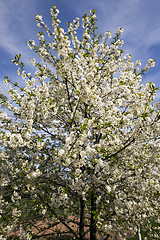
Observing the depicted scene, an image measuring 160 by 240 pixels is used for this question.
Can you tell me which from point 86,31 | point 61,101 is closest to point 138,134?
point 61,101

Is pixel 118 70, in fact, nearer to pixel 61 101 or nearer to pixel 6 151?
pixel 61 101

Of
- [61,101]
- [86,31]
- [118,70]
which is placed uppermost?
[86,31]

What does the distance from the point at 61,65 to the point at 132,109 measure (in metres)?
3.02

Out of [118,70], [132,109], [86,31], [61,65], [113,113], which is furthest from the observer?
[118,70]

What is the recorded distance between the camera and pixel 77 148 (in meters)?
4.31

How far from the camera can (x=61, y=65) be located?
17.7ft

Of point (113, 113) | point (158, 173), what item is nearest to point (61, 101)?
point (113, 113)

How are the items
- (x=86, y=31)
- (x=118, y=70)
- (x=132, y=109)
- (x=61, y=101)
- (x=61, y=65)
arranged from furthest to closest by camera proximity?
(x=118, y=70), (x=86, y=31), (x=61, y=101), (x=61, y=65), (x=132, y=109)

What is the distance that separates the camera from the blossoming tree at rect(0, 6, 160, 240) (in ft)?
14.2

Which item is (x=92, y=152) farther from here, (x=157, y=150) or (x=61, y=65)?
(x=61, y=65)

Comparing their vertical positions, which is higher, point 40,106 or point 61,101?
point 61,101

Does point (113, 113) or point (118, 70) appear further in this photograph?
point (118, 70)

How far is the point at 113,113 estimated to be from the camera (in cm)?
461

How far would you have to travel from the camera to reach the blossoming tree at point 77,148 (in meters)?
4.32
